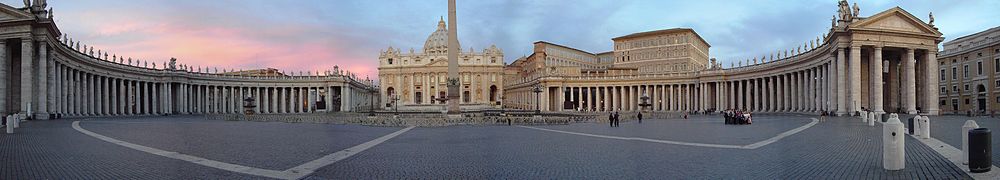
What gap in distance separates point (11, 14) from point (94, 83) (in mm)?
22769

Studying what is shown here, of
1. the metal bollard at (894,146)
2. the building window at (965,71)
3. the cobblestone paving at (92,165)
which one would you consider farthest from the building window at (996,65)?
the cobblestone paving at (92,165)

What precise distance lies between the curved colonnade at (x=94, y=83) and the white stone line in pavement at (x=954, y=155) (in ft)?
159

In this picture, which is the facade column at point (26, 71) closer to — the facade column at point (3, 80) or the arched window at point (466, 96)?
the facade column at point (3, 80)

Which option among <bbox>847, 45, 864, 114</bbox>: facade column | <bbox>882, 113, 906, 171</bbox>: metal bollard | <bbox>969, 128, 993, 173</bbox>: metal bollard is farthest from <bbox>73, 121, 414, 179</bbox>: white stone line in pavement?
<bbox>847, 45, 864, 114</bbox>: facade column

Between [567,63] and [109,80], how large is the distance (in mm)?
95846

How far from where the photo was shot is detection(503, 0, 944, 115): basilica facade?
1971 inches

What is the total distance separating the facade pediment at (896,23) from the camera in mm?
49094

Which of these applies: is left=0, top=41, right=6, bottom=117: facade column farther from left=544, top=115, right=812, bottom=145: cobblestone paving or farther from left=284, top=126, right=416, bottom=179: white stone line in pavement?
left=544, top=115, right=812, bottom=145: cobblestone paving

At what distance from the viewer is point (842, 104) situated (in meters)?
50.9

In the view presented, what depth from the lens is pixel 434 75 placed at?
129 meters

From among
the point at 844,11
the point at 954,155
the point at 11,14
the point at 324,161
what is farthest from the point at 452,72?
the point at 844,11

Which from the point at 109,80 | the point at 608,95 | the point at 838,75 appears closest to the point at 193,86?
the point at 109,80

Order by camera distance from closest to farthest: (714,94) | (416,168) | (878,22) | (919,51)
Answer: (416,168), (878,22), (919,51), (714,94)

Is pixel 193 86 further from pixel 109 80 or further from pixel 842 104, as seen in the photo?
pixel 842 104
